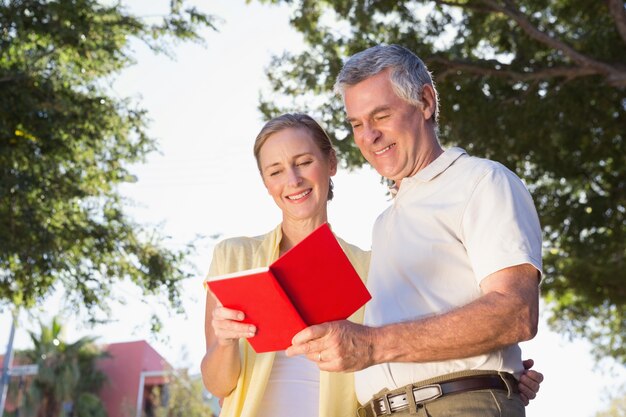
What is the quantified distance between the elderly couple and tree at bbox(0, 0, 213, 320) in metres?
8.91

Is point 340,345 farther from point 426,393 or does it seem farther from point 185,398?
point 185,398

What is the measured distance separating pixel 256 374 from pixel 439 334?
4.49 ft

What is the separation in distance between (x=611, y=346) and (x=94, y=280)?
1122 cm

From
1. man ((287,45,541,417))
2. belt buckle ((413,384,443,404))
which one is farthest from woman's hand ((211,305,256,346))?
belt buckle ((413,384,443,404))

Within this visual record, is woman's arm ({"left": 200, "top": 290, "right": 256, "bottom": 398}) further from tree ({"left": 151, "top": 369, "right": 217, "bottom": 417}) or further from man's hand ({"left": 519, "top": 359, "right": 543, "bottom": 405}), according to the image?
tree ({"left": 151, "top": 369, "right": 217, "bottom": 417})

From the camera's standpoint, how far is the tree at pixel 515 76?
12000 mm

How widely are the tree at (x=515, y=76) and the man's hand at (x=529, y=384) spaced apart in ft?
27.8

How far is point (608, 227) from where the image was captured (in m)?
14.2

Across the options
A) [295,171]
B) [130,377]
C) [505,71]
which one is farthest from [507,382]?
[130,377]

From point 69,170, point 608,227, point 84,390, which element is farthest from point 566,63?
point 84,390

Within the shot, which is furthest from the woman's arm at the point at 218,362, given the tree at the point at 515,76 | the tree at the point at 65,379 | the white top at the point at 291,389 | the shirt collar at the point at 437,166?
the tree at the point at 65,379

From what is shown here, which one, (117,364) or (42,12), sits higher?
(117,364)

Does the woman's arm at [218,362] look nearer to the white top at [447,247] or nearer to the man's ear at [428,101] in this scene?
the white top at [447,247]

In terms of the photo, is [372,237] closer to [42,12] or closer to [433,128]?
[433,128]
